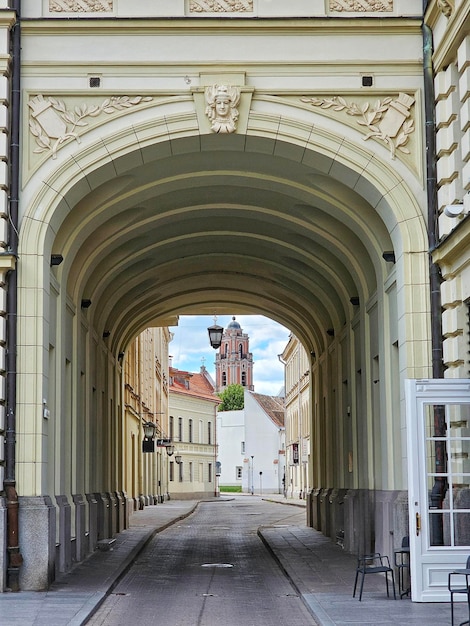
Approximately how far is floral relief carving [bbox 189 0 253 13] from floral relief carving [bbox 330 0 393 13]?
4.18 feet

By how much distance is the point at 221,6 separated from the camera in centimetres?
1562

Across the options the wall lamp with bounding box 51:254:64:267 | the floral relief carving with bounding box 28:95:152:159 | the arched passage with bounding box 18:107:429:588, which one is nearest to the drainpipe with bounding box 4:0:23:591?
the arched passage with bounding box 18:107:429:588

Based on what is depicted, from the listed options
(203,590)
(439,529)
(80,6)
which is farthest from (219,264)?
(439,529)

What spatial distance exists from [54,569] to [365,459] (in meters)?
6.76

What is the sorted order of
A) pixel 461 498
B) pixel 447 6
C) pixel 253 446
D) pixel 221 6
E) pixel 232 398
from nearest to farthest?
1. pixel 461 498
2. pixel 447 6
3. pixel 221 6
4. pixel 253 446
5. pixel 232 398

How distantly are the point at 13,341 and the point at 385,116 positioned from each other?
20.6 ft

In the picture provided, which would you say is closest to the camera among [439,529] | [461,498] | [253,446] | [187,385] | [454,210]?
[439,529]

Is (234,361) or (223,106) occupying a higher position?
(234,361)

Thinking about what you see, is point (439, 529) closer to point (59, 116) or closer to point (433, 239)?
point (433, 239)

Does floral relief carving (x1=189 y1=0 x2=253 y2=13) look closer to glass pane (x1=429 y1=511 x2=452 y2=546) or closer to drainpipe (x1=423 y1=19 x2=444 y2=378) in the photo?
drainpipe (x1=423 y1=19 x2=444 y2=378)

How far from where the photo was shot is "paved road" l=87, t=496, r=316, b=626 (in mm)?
12625

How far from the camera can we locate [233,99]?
15406mm

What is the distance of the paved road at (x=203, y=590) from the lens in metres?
12.6

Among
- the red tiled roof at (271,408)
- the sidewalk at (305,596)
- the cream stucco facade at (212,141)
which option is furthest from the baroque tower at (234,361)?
the cream stucco facade at (212,141)
